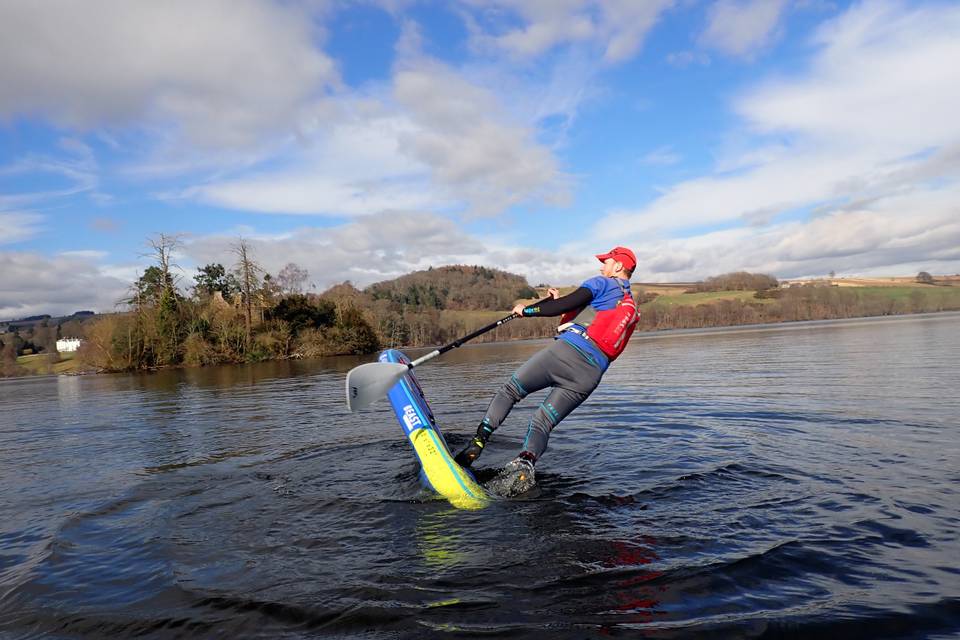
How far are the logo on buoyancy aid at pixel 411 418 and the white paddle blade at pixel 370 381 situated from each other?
1.41 feet

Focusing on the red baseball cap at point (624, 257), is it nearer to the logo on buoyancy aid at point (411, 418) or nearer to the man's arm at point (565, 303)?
the man's arm at point (565, 303)

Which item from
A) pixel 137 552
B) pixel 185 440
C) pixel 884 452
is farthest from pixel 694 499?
pixel 185 440

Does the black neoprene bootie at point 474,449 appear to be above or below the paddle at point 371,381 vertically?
below

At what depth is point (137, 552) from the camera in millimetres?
4438

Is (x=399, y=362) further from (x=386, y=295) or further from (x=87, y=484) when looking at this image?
(x=386, y=295)

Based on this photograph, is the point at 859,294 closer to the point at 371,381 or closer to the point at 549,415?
the point at 549,415

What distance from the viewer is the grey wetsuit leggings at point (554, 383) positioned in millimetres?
6289

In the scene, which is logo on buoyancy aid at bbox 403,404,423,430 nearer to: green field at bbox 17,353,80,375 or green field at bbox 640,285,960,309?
green field at bbox 17,353,80,375

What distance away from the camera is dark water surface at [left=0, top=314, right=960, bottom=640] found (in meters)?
3.20

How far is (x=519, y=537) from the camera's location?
14.6 feet

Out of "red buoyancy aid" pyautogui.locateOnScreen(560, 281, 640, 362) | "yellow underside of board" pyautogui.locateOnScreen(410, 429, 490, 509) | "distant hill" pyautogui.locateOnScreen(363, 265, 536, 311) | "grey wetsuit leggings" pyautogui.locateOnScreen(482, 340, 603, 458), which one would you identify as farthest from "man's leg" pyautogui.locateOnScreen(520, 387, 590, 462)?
"distant hill" pyautogui.locateOnScreen(363, 265, 536, 311)

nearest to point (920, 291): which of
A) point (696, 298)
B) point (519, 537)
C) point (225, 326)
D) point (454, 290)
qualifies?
point (696, 298)

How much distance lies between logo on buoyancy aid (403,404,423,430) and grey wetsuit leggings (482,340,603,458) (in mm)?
824

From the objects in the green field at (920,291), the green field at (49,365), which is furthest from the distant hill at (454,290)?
the green field at (920,291)
